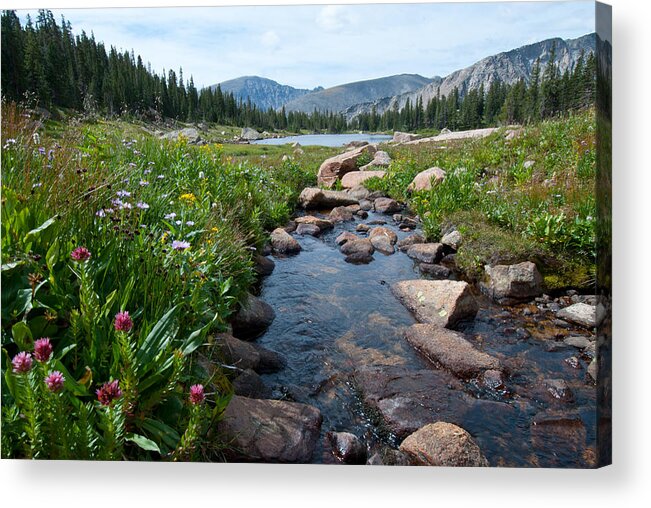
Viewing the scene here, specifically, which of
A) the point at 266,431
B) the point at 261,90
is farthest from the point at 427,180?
the point at 266,431

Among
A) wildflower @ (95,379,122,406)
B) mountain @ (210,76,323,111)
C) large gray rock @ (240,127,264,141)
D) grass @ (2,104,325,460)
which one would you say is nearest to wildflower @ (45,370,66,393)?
grass @ (2,104,325,460)

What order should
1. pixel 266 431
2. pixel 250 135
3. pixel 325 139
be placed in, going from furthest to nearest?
pixel 325 139
pixel 250 135
pixel 266 431

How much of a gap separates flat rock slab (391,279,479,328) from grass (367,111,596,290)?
950 millimetres

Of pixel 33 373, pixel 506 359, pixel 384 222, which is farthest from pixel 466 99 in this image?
pixel 384 222

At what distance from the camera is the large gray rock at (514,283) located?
17.7 ft

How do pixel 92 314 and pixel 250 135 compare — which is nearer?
pixel 92 314

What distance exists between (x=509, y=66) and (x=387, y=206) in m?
7.57

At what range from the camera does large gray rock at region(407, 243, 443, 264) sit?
24.6 feet

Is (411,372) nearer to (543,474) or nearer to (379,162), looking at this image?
(543,474)

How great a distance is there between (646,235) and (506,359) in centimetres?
160

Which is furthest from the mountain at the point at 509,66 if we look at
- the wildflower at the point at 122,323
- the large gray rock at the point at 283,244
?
the large gray rock at the point at 283,244

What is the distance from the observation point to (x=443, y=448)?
125 inches

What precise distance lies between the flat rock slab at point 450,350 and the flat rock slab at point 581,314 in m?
0.83

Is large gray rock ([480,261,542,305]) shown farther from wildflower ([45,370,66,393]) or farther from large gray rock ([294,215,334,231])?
wildflower ([45,370,66,393])
